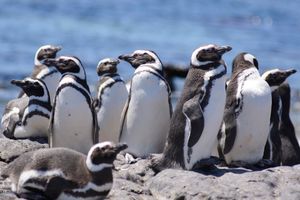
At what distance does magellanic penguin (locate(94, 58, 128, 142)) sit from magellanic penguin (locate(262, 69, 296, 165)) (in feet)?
4.83

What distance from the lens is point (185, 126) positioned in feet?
30.3

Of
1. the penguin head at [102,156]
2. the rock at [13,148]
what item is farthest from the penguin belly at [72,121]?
the penguin head at [102,156]

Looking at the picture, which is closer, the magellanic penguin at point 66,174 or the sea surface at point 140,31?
the magellanic penguin at point 66,174

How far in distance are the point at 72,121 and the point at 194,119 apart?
1332 millimetres

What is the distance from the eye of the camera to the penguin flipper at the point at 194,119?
30.0 feet

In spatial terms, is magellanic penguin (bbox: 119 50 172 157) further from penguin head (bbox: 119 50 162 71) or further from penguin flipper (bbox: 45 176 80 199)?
penguin flipper (bbox: 45 176 80 199)

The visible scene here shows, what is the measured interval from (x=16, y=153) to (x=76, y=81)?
0.88 m

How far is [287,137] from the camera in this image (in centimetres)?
1178

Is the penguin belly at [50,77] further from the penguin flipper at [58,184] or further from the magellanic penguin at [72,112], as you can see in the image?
the penguin flipper at [58,184]

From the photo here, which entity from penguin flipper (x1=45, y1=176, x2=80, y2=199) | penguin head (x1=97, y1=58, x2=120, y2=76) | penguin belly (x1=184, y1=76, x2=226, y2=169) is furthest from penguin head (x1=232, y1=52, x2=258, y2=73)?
penguin flipper (x1=45, y1=176, x2=80, y2=199)

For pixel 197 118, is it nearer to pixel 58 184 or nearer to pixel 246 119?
pixel 246 119

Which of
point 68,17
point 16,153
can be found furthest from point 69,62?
point 68,17

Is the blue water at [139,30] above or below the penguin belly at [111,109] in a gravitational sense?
below

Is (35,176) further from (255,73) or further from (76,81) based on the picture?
(255,73)
